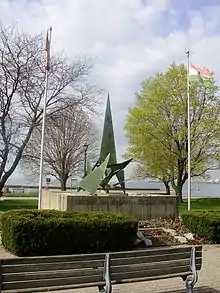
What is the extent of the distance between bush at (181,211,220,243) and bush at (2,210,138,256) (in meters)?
2.87

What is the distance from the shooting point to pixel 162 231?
14.2m

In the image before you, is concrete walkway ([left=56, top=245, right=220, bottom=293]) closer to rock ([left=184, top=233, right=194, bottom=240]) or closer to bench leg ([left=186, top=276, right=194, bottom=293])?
bench leg ([left=186, top=276, right=194, bottom=293])

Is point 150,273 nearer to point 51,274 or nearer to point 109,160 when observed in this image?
point 51,274

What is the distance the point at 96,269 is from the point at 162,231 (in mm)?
8421

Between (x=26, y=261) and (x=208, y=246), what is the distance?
8.40m

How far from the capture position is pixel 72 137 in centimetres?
4075

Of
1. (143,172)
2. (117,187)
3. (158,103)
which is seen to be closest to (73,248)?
(117,187)

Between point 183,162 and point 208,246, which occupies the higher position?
point 183,162

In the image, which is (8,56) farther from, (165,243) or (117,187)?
(165,243)

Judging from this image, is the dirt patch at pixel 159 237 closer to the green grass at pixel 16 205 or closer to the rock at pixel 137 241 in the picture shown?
the rock at pixel 137 241

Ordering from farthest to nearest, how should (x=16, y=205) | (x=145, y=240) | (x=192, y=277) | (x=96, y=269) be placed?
(x=16, y=205), (x=145, y=240), (x=192, y=277), (x=96, y=269)

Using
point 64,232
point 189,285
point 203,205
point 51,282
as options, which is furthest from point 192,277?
point 203,205

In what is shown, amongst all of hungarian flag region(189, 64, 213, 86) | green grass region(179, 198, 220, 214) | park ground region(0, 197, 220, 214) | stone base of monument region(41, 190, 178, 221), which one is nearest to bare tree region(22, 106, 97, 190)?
park ground region(0, 197, 220, 214)

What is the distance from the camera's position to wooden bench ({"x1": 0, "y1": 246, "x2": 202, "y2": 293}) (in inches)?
215
